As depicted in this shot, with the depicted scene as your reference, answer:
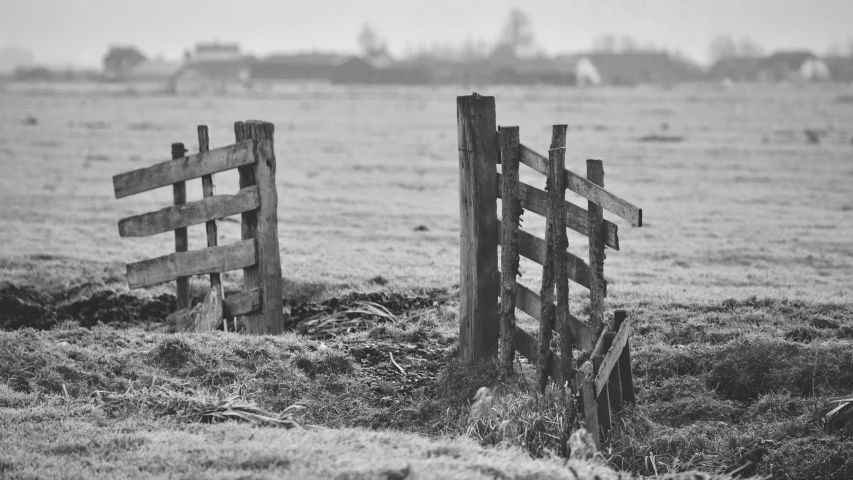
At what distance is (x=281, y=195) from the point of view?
2023 cm

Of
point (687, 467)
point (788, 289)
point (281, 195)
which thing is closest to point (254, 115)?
point (281, 195)

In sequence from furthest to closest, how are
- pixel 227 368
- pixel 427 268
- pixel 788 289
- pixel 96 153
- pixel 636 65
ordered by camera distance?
pixel 636 65
pixel 96 153
pixel 427 268
pixel 788 289
pixel 227 368

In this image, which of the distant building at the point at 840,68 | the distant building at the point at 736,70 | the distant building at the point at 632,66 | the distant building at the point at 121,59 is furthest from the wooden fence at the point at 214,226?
the distant building at the point at 121,59

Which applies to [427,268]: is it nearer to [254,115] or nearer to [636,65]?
[254,115]

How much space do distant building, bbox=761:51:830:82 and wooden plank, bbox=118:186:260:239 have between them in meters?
117

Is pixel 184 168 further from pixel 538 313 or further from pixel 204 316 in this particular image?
pixel 538 313

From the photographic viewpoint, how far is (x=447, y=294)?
1047cm

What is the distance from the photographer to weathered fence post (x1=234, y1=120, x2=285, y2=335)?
862 cm

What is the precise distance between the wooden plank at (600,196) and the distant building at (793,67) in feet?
384

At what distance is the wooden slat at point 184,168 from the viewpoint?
8469mm

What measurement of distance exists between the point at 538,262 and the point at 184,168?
12.9ft

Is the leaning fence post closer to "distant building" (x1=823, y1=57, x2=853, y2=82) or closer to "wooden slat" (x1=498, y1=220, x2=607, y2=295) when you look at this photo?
"wooden slat" (x1=498, y1=220, x2=607, y2=295)

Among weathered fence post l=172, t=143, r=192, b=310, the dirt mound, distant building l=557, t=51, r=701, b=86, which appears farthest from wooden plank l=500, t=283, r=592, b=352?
distant building l=557, t=51, r=701, b=86

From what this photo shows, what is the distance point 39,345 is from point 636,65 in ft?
422
